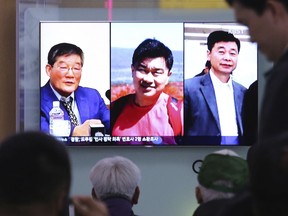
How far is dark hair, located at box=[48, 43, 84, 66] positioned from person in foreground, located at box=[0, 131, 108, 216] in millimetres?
4935

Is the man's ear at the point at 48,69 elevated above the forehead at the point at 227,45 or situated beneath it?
situated beneath

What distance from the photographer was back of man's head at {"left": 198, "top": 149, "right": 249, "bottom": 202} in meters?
2.56

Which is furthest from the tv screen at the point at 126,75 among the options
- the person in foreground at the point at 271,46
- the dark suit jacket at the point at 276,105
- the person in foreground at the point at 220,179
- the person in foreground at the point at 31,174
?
the person in foreground at the point at 31,174

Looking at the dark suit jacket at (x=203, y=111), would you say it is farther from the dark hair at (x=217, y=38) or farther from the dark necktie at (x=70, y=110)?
the dark necktie at (x=70, y=110)

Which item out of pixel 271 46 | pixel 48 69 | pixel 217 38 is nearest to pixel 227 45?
pixel 217 38

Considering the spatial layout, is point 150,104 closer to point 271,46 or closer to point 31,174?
point 271,46

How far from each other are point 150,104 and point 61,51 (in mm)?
880

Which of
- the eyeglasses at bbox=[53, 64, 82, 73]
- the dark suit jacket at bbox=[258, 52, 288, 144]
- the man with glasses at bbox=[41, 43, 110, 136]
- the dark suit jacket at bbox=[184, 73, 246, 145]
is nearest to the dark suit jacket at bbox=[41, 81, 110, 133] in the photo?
the man with glasses at bbox=[41, 43, 110, 136]

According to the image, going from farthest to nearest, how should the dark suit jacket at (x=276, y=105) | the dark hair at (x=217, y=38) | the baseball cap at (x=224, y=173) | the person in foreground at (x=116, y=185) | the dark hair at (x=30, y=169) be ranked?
the dark hair at (x=217, y=38) < the person in foreground at (x=116, y=185) < the baseball cap at (x=224, y=173) < the dark suit jacket at (x=276, y=105) < the dark hair at (x=30, y=169)

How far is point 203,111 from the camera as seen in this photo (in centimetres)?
676

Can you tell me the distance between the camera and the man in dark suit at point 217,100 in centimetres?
668

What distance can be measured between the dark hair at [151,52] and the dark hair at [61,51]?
467 millimetres

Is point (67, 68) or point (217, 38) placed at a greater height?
point (217, 38)

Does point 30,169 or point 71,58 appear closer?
point 30,169
